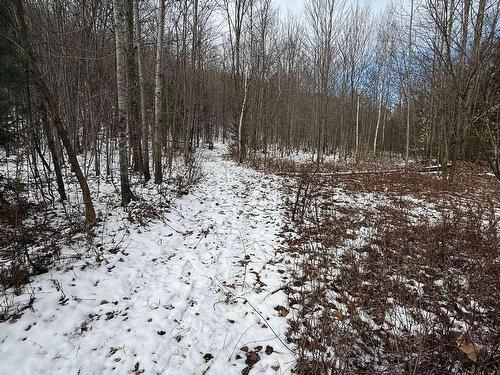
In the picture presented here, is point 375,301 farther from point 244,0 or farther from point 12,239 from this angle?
point 244,0

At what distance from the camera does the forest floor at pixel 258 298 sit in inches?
92.2

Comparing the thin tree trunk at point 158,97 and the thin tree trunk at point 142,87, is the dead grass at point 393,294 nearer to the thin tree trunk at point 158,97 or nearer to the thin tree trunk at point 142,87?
the thin tree trunk at point 158,97

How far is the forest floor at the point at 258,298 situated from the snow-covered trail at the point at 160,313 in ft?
0.05

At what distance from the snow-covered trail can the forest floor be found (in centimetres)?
1

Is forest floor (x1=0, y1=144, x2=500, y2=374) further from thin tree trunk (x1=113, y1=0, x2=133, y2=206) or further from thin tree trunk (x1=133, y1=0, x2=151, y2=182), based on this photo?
thin tree trunk (x1=133, y1=0, x2=151, y2=182)

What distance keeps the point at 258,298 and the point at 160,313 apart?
1195 mm

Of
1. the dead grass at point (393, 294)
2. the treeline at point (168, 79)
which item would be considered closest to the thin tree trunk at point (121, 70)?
the treeline at point (168, 79)

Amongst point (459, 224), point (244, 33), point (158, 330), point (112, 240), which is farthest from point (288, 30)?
point (158, 330)

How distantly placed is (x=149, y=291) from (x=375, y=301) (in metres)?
2.87

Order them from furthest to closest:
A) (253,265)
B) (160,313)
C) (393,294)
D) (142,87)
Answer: (142,87) < (253,265) < (393,294) < (160,313)

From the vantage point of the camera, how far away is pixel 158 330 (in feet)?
9.02

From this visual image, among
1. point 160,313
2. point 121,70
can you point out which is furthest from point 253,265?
point 121,70

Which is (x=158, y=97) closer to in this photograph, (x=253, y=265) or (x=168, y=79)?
(x=253, y=265)

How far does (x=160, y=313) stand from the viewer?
3.01 metres
